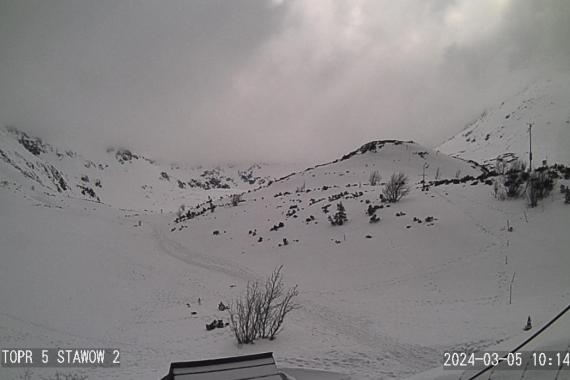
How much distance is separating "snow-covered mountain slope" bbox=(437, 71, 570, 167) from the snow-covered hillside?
112ft

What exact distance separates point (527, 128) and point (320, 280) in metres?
57.3

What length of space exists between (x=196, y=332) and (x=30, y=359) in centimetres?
352

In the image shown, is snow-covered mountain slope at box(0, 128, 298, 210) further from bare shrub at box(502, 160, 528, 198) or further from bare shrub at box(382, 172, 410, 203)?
bare shrub at box(502, 160, 528, 198)

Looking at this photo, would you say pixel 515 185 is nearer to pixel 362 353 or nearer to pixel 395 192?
pixel 395 192

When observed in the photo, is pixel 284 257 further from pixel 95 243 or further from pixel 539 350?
pixel 539 350

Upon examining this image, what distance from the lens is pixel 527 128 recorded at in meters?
55.3

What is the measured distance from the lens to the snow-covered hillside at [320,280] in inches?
307

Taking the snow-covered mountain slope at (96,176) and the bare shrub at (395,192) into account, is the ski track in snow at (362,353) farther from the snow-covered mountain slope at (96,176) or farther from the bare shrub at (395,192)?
the snow-covered mountain slope at (96,176)

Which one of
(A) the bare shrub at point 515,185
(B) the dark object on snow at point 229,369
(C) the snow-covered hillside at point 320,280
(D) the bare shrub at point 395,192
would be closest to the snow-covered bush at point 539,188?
(C) the snow-covered hillside at point 320,280

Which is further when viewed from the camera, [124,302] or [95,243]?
[95,243]

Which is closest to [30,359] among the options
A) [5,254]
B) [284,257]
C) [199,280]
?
[199,280]

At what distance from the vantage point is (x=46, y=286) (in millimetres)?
12234

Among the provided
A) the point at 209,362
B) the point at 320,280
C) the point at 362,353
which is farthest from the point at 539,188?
the point at 209,362

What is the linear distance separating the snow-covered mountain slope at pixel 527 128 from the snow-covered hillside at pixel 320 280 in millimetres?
34126
